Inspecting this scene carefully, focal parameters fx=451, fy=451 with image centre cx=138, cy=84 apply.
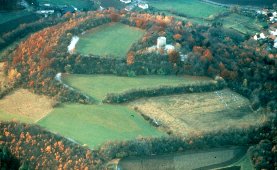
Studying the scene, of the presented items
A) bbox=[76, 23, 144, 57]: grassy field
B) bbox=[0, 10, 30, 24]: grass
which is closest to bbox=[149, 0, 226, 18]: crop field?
bbox=[76, 23, 144, 57]: grassy field

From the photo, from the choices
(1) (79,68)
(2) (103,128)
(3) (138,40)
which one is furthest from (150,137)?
(3) (138,40)

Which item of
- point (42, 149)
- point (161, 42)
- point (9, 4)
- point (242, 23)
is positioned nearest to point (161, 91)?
point (161, 42)

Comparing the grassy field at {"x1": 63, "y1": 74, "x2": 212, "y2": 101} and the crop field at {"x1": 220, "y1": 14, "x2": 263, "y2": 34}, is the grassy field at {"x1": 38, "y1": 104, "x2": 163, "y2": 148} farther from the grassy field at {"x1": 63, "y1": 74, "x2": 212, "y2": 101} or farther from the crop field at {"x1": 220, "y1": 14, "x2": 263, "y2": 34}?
the crop field at {"x1": 220, "y1": 14, "x2": 263, "y2": 34}

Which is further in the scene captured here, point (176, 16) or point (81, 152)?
point (176, 16)

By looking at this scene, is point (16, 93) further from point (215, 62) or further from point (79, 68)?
point (215, 62)

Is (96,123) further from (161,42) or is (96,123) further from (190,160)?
(161,42)

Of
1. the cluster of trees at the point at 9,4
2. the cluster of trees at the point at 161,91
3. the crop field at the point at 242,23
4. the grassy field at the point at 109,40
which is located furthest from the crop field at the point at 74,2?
the cluster of trees at the point at 161,91
